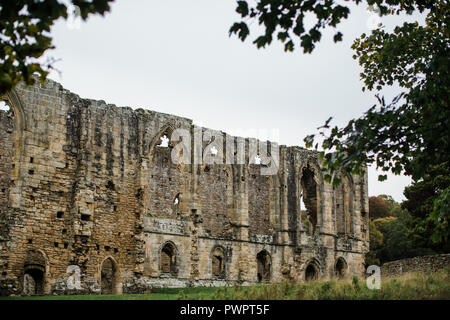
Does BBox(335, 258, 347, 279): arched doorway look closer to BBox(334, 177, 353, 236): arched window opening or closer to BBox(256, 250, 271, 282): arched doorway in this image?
BBox(334, 177, 353, 236): arched window opening

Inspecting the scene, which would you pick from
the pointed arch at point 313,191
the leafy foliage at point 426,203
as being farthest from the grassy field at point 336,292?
the pointed arch at point 313,191

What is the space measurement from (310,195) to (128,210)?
10.9 meters

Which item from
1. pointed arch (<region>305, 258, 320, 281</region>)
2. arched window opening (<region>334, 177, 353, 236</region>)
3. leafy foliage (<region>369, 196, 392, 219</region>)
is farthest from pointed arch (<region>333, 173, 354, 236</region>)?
leafy foliage (<region>369, 196, 392, 219</region>)

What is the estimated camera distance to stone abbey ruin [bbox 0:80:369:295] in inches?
774

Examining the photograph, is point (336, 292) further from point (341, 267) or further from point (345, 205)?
point (345, 205)

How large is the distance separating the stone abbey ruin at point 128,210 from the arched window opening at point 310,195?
0.22 ft

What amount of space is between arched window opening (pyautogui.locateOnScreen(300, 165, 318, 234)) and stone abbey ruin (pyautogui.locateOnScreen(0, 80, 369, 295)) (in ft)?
0.22

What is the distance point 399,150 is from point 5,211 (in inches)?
502

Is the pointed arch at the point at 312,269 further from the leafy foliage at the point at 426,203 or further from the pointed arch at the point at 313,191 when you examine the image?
the leafy foliage at the point at 426,203

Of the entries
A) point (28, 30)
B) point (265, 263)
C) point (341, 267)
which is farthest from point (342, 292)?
point (341, 267)

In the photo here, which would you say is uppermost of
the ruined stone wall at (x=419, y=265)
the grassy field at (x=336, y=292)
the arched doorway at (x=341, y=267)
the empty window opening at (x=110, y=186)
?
the empty window opening at (x=110, y=186)

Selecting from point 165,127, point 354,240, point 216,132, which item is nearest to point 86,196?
point 165,127

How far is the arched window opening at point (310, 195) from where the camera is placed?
30062 mm
